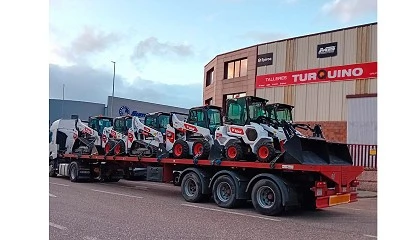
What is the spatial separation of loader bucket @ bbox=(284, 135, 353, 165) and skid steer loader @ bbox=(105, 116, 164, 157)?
5579 mm

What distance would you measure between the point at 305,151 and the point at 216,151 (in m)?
2.77

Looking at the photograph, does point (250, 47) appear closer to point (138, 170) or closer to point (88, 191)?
point (138, 170)

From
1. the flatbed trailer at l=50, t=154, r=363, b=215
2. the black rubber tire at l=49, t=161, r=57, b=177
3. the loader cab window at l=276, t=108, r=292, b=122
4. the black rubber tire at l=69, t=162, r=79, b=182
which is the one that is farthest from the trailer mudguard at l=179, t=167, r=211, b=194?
the black rubber tire at l=49, t=161, r=57, b=177

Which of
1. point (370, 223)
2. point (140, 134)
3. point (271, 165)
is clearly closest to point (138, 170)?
point (140, 134)

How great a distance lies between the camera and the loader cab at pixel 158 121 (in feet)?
50.8

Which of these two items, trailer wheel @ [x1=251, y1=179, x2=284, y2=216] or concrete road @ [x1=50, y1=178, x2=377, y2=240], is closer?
concrete road @ [x1=50, y1=178, x2=377, y2=240]

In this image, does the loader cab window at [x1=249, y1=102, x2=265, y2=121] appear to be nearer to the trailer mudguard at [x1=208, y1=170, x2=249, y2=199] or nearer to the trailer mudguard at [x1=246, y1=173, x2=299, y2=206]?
the trailer mudguard at [x1=208, y1=170, x2=249, y2=199]

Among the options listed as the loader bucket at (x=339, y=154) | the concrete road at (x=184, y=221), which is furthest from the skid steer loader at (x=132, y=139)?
the loader bucket at (x=339, y=154)

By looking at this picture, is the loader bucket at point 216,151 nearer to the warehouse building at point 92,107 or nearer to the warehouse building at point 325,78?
the warehouse building at point 325,78

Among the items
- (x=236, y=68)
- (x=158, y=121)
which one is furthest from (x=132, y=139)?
(x=236, y=68)

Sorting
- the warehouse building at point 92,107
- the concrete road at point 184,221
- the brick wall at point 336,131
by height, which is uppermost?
the warehouse building at point 92,107

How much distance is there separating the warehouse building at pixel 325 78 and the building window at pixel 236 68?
66 millimetres

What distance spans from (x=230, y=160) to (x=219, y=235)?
4400 millimetres

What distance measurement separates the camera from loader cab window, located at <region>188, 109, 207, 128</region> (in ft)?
45.1
